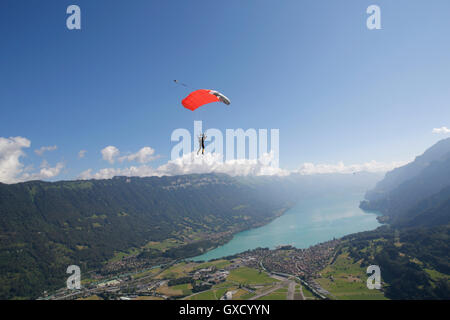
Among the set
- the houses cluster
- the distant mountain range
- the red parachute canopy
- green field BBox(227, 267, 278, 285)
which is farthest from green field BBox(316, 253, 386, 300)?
the distant mountain range

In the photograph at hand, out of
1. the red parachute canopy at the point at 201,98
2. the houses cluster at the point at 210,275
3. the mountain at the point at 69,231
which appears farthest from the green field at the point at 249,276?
the red parachute canopy at the point at 201,98

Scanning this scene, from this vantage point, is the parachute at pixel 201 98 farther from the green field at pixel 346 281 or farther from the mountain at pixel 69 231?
the mountain at pixel 69 231

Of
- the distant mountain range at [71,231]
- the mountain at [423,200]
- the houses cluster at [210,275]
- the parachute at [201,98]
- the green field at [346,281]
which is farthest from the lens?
the mountain at [423,200]

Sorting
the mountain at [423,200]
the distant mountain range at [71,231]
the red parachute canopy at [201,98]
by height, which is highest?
the red parachute canopy at [201,98]

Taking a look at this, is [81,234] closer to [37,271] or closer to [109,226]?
[109,226]

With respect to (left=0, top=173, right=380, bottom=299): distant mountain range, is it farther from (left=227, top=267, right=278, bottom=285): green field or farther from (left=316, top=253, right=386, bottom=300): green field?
(left=316, top=253, right=386, bottom=300): green field

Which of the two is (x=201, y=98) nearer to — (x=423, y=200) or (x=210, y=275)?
(x=210, y=275)

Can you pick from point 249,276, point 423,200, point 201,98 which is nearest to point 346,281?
point 249,276
